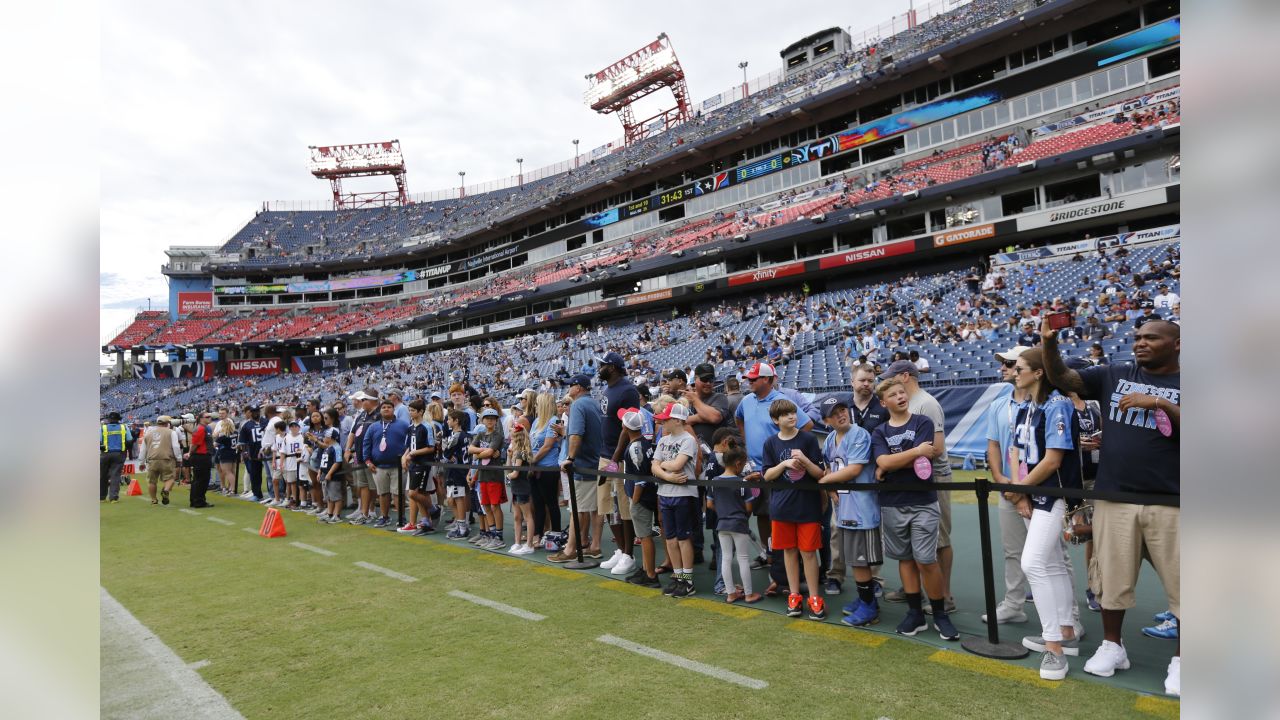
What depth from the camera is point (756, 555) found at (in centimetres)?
718

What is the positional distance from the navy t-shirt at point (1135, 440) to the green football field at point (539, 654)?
115 centimetres

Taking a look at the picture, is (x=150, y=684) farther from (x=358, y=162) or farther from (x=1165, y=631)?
(x=358, y=162)

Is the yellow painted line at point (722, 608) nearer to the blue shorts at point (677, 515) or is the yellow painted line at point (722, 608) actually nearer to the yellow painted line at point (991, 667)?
the blue shorts at point (677, 515)

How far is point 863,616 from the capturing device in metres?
4.92

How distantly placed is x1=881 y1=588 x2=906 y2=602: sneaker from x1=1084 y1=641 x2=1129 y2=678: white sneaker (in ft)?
5.26

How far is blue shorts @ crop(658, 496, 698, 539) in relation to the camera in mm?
5883

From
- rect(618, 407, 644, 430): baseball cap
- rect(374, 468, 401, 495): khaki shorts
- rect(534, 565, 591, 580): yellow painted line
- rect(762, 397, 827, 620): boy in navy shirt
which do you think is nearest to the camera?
rect(762, 397, 827, 620): boy in navy shirt

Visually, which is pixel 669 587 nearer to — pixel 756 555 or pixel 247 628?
pixel 756 555

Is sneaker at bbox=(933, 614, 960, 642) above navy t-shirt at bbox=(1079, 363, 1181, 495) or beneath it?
beneath

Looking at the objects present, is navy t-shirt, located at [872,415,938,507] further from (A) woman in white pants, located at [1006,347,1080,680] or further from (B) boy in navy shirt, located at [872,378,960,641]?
(A) woman in white pants, located at [1006,347,1080,680]

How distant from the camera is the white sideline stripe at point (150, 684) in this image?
388 cm

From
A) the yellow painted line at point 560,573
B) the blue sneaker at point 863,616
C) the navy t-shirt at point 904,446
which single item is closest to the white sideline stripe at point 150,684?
the yellow painted line at point 560,573

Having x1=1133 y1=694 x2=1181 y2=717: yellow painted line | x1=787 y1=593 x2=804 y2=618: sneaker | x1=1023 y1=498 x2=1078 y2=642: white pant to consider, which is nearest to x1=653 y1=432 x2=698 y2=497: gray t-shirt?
x1=787 y1=593 x2=804 y2=618: sneaker

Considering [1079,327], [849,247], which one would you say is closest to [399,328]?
[849,247]
